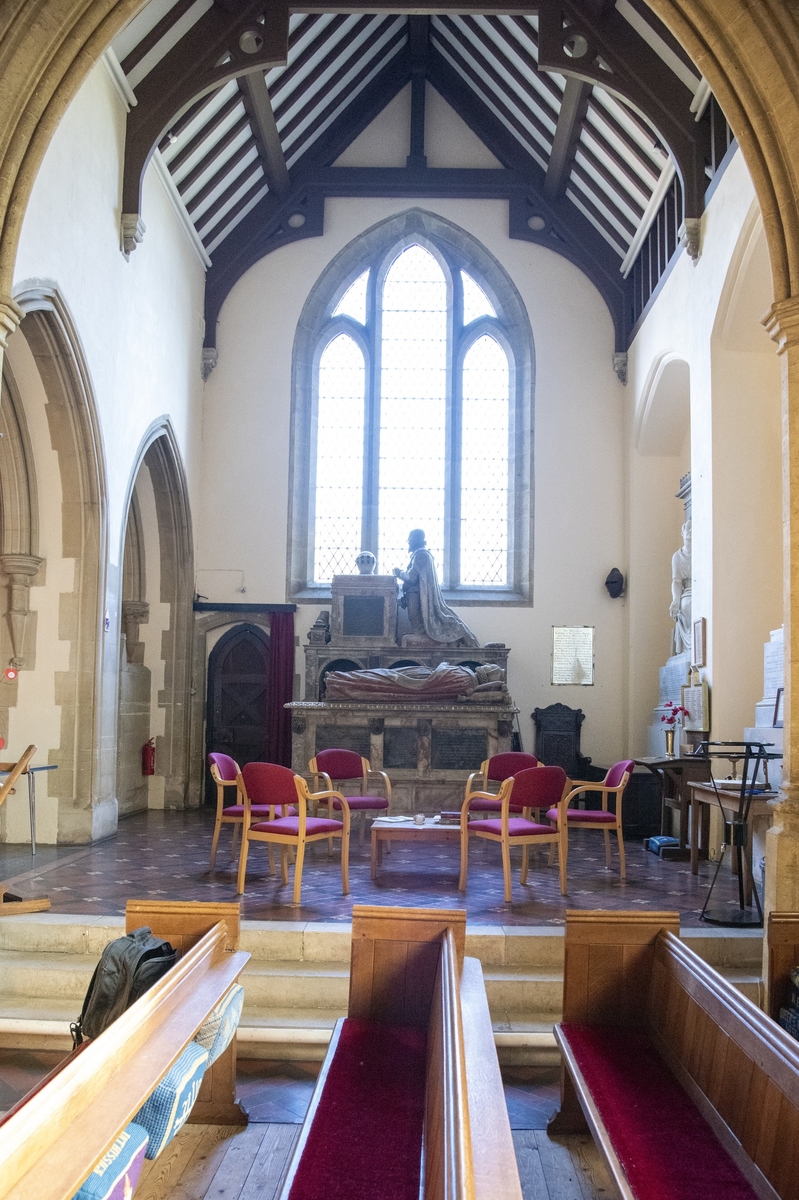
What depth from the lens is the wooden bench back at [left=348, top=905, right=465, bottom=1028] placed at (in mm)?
3029

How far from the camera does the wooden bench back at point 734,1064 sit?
6.61 ft

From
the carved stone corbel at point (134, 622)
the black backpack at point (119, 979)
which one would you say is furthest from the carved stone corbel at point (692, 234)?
the black backpack at point (119, 979)

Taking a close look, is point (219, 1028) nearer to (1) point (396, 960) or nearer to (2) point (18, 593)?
(1) point (396, 960)

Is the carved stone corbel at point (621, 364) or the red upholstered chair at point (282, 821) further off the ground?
the carved stone corbel at point (621, 364)

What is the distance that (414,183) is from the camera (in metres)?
11.7

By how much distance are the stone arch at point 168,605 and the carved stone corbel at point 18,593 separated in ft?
9.07

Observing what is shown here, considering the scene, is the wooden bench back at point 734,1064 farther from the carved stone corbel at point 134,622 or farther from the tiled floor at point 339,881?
the carved stone corbel at point 134,622

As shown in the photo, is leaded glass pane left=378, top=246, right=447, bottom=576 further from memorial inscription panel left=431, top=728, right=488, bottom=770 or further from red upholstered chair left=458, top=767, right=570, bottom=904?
red upholstered chair left=458, top=767, right=570, bottom=904

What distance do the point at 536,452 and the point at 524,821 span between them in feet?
20.8

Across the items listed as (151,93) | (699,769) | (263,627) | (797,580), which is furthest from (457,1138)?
(263,627)

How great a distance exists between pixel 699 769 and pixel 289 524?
5712 millimetres

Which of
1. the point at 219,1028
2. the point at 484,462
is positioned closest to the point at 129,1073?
the point at 219,1028

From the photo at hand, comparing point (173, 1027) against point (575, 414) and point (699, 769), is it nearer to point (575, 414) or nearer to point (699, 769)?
point (699, 769)

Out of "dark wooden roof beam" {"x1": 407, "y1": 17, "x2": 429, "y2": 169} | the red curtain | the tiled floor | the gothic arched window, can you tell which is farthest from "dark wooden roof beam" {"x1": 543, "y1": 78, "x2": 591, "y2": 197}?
the tiled floor
